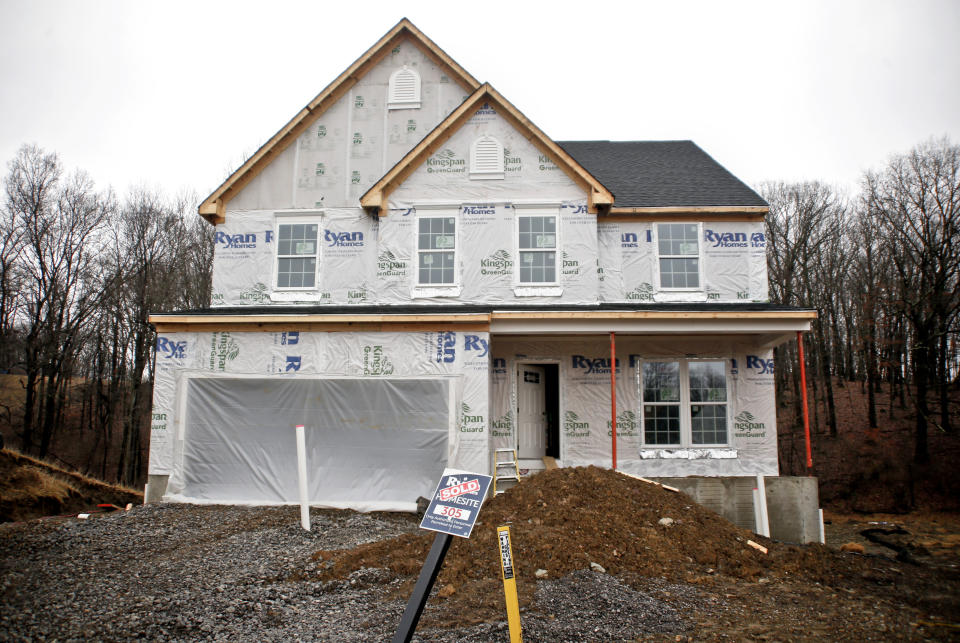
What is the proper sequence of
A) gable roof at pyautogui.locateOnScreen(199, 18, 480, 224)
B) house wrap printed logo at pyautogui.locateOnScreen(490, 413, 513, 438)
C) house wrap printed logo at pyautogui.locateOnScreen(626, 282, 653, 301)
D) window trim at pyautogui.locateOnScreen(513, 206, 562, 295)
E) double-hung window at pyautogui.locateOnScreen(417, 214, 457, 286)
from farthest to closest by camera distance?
1. gable roof at pyautogui.locateOnScreen(199, 18, 480, 224)
2. house wrap printed logo at pyautogui.locateOnScreen(626, 282, 653, 301)
3. double-hung window at pyautogui.locateOnScreen(417, 214, 457, 286)
4. house wrap printed logo at pyautogui.locateOnScreen(490, 413, 513, 438)
5. window trim at pyautogui.locateOnScreen(513, 206, 562, 295)

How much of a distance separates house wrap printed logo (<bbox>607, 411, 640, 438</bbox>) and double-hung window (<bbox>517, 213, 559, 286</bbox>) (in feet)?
10.8

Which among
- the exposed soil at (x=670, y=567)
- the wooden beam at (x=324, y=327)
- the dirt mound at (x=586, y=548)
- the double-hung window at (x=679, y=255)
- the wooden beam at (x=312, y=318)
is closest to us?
the exposed soil at (x=670, y=567)

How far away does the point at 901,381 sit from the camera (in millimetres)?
23719

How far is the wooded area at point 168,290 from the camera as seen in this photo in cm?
2189

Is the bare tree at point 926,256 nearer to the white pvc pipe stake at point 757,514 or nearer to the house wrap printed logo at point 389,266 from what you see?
the white pvc pipe stake at point 757,514

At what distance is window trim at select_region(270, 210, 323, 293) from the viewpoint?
1306cm

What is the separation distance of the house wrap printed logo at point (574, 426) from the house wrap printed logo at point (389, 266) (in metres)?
4.71

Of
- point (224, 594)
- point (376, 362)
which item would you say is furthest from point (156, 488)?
point (224, 594)

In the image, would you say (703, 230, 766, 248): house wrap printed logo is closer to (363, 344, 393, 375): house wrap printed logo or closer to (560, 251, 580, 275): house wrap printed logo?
→ (560, 251, 580, 275): house wrap printed logo

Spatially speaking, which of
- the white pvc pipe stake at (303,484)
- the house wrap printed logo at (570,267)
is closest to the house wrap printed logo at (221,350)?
the white pvc pipe stake at (303,484)

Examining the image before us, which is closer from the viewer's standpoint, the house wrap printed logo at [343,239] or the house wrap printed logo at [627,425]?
the house wrap printed logo at [627,425]

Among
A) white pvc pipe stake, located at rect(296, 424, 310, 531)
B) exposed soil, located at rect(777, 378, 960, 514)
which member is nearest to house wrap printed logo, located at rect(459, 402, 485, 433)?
white pvc pipe stake, located at rect(296, 424, 310, 531)

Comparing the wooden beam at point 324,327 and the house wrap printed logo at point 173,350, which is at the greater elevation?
the wooden beam at point 324,327

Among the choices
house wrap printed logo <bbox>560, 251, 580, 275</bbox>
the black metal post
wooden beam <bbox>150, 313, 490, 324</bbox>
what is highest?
house wrap printed logo <bbox>560, 251, 580, 275</bbox>
